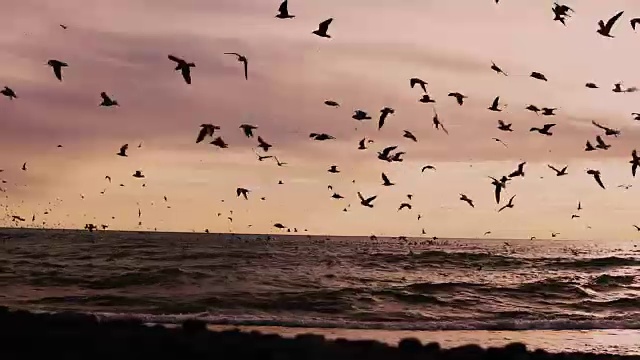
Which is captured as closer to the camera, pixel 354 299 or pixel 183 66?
pixel 183 66

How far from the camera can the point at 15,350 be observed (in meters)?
10.8

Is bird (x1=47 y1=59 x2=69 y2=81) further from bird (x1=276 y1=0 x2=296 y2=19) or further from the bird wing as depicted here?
the bird wing

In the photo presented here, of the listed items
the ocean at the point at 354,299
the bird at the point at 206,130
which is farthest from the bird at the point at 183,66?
the ocean at the point at 354,299

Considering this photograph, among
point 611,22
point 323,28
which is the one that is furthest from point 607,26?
point 323,28

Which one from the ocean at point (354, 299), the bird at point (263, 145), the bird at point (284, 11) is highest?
the bird at point (284, 11)

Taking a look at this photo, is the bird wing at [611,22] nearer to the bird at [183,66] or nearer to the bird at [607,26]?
the bird at [607,26]

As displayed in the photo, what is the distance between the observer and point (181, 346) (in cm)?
1112

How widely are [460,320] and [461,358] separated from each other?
9767 mm

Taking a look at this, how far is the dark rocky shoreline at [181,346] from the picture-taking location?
10.7m

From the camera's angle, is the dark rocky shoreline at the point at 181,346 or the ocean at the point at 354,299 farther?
the ocean at the point at 354,299

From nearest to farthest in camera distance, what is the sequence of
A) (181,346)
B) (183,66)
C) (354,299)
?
(181,346)
(183,66)
(354,299)

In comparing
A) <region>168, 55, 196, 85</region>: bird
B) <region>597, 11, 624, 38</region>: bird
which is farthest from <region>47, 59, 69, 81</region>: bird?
<region>597, 11, 624, 38</region>: bird

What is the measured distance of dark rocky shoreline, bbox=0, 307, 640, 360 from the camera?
1069 centimetres

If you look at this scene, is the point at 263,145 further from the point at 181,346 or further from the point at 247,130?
the point at 181,346
